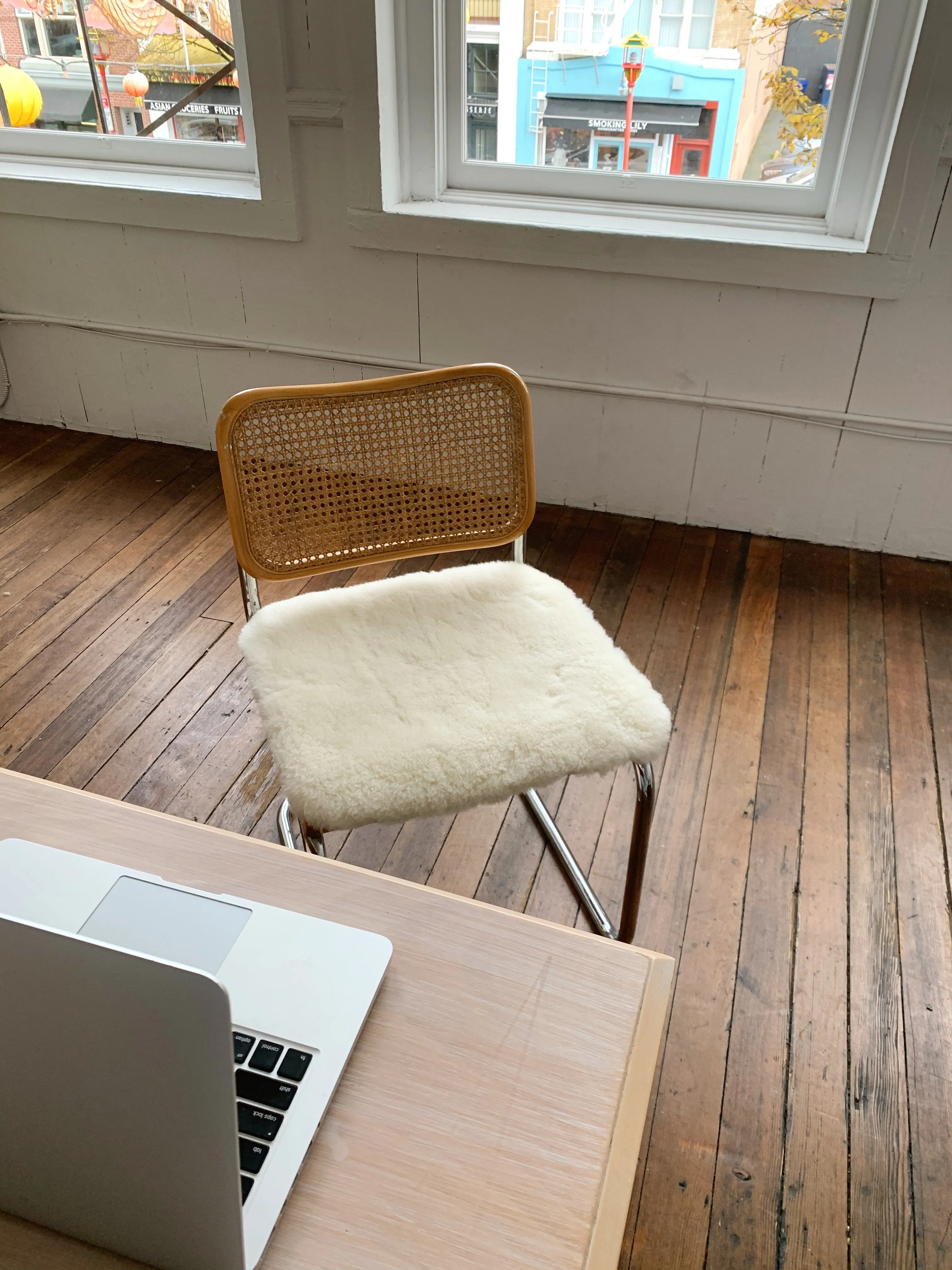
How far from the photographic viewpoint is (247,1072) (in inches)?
20.3

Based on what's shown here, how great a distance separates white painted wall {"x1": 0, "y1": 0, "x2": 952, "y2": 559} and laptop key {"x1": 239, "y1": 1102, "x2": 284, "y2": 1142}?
2.04 meters

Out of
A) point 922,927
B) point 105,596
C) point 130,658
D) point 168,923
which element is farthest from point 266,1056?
point 105,596

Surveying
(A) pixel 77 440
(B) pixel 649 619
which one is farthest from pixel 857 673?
(A) pixel 77 440

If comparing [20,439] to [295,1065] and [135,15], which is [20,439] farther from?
[295,1065]

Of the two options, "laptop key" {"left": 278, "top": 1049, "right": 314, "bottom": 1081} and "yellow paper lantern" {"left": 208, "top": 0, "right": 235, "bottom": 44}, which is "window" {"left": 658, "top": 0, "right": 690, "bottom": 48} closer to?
"yellow paper lantern" {"left": 208, "top": 0, "right": 235, "bottom": 44}

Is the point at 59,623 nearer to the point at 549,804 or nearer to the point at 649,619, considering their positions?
the point at 549,804

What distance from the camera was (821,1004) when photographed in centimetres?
130

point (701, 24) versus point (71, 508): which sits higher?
point (701, 24)

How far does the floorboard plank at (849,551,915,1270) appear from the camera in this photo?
1081 millimetres

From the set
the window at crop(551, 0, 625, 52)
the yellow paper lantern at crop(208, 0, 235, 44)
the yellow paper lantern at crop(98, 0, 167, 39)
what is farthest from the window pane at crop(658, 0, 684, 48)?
the yellow paper lantern at crop(98, 0, 167, 39)

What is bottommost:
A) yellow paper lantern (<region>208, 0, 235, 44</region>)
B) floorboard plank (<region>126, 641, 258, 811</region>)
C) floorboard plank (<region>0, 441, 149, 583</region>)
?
floorboard plank (<region>126, 641, 258, 811</region>)

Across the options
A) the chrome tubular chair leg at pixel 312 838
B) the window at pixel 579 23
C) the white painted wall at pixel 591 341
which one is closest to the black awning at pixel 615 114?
the window at pixel 579 23

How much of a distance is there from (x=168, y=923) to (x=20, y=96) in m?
2.79

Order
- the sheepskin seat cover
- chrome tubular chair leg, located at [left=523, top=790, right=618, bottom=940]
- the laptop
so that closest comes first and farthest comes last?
the laptop < the sheepskin seat cover < chrome tubular chair leg, located at [left=523, top=790, right=618, bottom=940]
